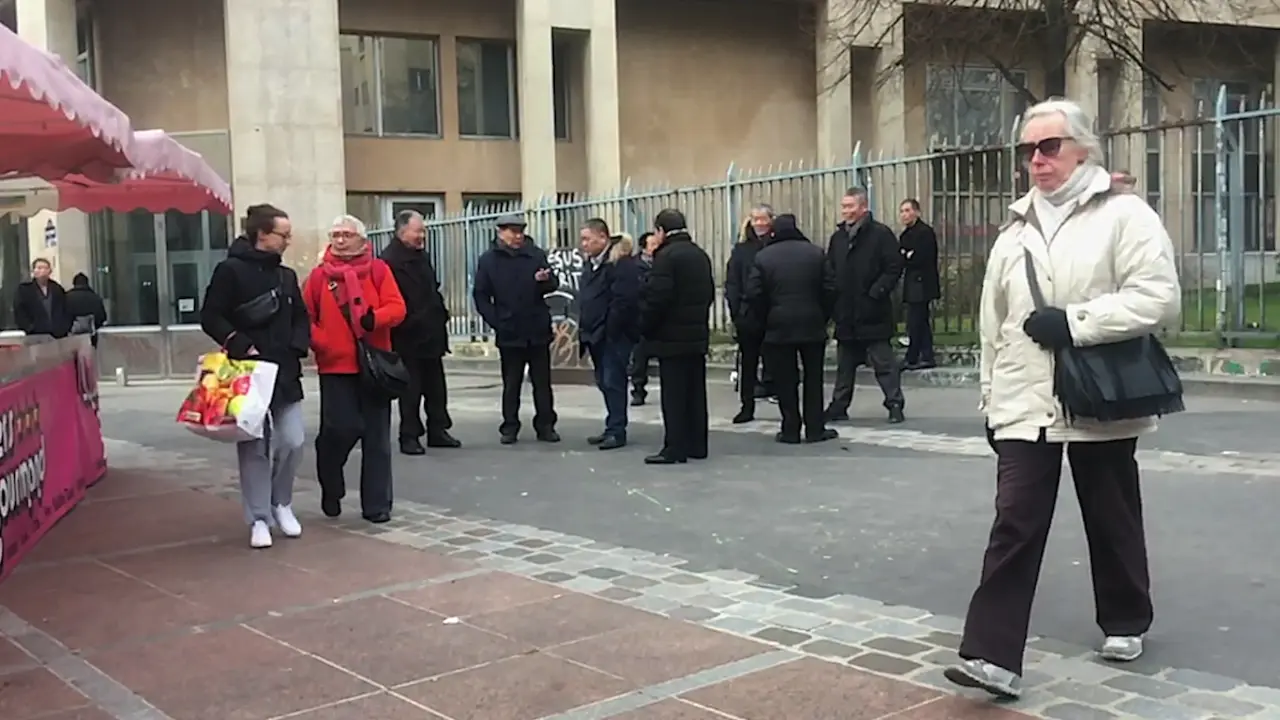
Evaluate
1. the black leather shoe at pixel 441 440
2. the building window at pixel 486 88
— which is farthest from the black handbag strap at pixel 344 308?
the building window at pixel 486 88

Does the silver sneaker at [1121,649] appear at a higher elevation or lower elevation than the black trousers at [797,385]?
lower

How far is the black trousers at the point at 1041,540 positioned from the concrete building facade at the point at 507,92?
53.2 ft

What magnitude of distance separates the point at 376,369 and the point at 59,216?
19.1 metres

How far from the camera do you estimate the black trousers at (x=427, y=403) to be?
10.4m

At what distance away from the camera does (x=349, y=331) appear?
7234 mm

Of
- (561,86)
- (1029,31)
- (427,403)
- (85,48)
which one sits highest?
(85,48)

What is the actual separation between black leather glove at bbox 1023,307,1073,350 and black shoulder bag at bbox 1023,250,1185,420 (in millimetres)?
31

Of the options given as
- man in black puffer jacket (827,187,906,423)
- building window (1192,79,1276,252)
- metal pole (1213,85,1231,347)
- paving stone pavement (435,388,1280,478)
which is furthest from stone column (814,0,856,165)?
man in black puffer jacket (827,187,906,423)

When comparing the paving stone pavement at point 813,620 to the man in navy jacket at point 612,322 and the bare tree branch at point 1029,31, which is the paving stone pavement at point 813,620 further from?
the bare tree branch at point 1029,31

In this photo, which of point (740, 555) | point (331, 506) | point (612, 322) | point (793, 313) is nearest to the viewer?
point (740, 555)

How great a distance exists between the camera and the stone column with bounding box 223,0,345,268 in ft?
77.9

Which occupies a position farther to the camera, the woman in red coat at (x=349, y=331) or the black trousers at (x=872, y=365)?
the black trousers at (x=872, y=365)

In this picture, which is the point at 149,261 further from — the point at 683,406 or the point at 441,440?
the point at 683,406

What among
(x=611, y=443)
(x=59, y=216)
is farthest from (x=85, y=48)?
(x=611, y=443)
